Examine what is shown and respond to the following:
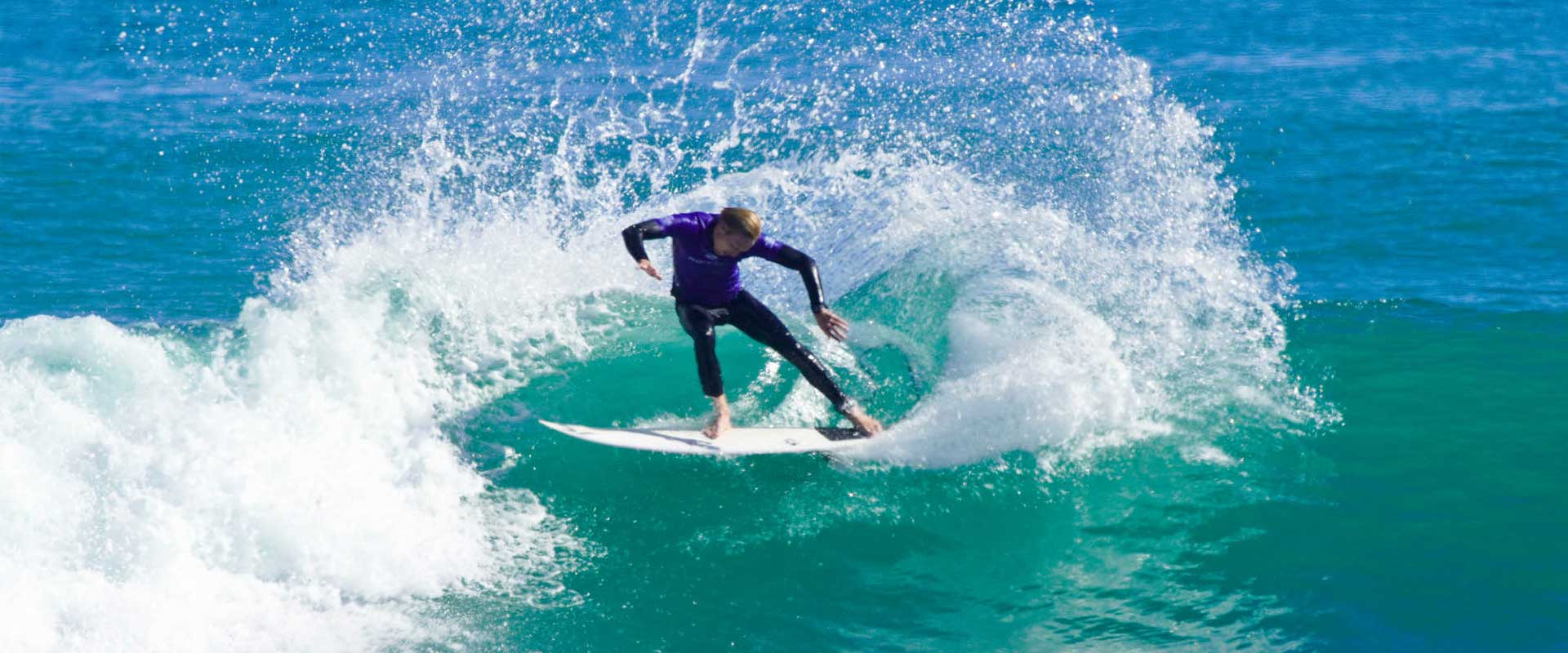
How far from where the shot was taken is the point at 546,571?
6961 mm

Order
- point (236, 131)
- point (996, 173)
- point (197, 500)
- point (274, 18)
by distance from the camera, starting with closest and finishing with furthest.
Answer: point (197, 500)
point (996, 173)
point (236, 131)
point (274, 18)

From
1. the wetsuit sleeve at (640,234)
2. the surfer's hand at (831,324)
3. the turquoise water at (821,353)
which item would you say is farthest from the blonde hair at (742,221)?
the turquoise water at (821,353)

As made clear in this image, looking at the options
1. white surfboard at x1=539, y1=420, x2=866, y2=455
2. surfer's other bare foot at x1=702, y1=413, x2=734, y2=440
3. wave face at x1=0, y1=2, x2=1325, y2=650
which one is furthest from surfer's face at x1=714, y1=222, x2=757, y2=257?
wave face at x1=0, y1=2, x2=1325, y2=650

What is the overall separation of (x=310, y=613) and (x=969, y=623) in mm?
3304

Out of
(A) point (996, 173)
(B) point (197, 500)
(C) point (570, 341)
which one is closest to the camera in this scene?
(B) point (197, 500)

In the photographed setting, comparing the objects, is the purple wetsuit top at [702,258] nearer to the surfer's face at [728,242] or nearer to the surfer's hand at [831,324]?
the surfer's face at [728,242]

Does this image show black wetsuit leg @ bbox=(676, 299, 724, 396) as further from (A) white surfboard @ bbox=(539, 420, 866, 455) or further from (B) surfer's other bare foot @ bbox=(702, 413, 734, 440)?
(A) white surfboard @ bbox=(539, 420, 866, 455)

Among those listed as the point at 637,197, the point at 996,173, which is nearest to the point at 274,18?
the point at 637,197

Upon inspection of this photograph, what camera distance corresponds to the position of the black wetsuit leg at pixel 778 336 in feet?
26.3

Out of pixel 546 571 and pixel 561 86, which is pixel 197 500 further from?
pixel 561 86

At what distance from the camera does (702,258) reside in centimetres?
774

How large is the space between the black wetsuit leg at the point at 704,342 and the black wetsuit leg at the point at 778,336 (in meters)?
0.19

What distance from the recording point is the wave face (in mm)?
6707

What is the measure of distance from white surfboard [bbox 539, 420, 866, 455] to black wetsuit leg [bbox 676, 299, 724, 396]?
31 centimetres
